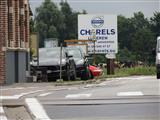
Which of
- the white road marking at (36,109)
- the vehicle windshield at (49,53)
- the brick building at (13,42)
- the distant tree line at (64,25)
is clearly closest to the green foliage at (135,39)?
the distant tree line at (64,25)

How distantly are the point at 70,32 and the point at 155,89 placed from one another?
265ft

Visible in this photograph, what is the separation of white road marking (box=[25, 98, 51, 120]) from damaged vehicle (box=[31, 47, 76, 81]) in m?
11.4

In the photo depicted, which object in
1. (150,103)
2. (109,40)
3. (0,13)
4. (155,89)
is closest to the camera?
(150,103)

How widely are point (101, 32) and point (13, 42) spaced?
19272 mm

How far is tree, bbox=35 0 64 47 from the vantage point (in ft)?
318

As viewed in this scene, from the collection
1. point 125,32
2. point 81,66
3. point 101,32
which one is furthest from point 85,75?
point 125,32

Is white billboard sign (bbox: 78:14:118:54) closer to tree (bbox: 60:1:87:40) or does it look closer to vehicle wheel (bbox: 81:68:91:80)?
→ vehicle wheel (bbox: 81:68:91:80)

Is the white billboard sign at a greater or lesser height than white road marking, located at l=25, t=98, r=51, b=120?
greater

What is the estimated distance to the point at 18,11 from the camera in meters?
32.3

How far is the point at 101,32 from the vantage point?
4966 cm

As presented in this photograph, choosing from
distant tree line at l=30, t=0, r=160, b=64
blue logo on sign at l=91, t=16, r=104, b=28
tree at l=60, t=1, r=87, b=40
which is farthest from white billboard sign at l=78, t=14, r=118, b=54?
tree at l=60, t=1, r=87, b=40

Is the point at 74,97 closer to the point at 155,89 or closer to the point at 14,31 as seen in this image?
the point at 155,89

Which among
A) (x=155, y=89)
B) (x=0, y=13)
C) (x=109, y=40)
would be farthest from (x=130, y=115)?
(x=109, y=40)

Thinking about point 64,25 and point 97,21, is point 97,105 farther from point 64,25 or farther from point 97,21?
point 64,25
